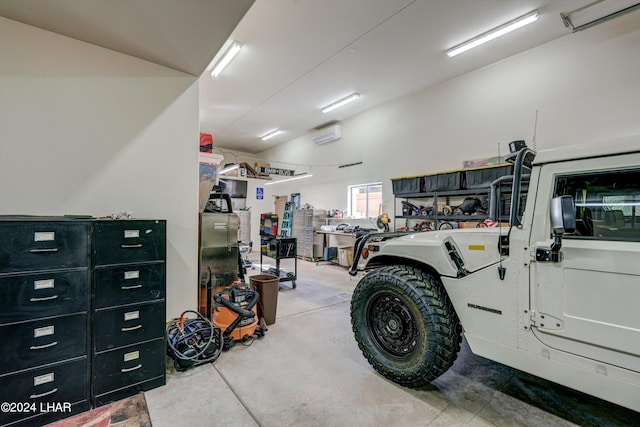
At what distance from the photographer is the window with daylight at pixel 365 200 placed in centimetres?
752

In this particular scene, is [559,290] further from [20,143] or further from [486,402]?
[20,143]

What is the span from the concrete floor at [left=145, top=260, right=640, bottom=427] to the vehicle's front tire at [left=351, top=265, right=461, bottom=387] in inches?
7.8

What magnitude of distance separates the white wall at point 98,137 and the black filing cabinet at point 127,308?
87 cm

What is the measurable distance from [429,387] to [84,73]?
423cm

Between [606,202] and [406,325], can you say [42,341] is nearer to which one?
[406,325]

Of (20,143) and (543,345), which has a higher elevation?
(20,143)

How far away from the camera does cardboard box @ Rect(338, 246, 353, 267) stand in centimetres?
729

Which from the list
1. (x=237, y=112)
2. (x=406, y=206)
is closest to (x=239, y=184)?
(x=237, y=112)

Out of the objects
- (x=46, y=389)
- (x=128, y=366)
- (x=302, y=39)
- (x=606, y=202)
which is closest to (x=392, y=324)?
(x=606, y=202)

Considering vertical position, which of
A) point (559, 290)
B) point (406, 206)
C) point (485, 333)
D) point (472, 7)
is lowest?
point (485, 333)

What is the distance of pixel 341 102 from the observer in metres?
7.07

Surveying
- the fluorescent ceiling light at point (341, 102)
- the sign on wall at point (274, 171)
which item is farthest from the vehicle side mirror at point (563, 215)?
the sign on wall at point (274, 171)

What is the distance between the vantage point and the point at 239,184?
11547 mm

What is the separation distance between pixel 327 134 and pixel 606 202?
774 centimetres
